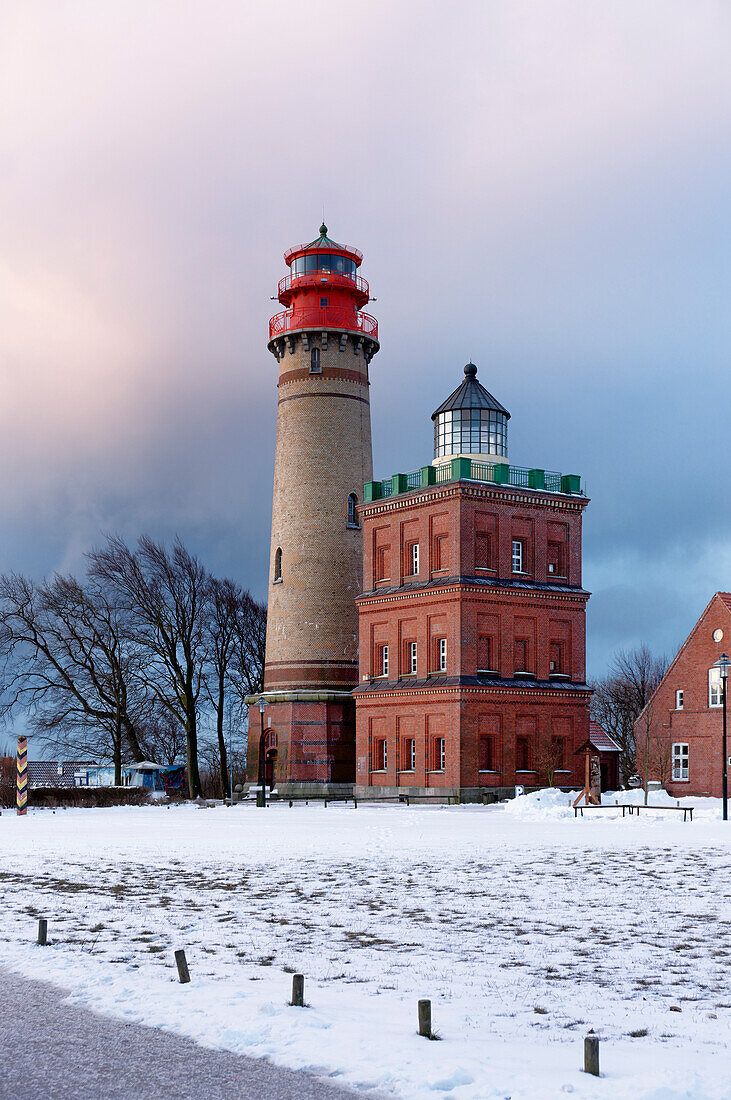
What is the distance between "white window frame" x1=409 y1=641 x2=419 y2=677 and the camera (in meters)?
56.5

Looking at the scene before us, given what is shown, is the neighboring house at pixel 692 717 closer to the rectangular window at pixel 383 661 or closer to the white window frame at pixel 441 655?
the white window frame at pixel 441 655

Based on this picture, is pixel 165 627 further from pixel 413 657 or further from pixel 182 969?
pixel 182 969

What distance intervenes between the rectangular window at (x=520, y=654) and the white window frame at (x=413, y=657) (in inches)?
172

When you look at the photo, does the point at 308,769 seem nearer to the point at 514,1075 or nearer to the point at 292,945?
the point at 292,945

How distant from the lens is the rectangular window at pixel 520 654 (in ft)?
183

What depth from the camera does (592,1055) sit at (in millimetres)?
7348

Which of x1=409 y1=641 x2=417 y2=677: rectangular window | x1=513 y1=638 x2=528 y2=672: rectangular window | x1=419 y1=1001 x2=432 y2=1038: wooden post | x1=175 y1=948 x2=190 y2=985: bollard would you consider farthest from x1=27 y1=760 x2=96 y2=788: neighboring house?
x1=419 y1=1001 x2=432 y2=1038: wooden post

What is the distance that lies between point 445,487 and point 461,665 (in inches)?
309

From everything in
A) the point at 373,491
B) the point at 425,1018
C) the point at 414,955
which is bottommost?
the point at 414,955

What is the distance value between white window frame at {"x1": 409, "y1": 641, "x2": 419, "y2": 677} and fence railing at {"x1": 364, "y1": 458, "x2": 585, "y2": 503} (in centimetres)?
707

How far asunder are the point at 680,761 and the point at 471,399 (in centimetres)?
1891

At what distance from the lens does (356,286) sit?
203 ft

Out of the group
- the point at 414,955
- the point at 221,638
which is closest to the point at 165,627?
the point at 221,638

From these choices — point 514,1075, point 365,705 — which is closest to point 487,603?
point 365,705
